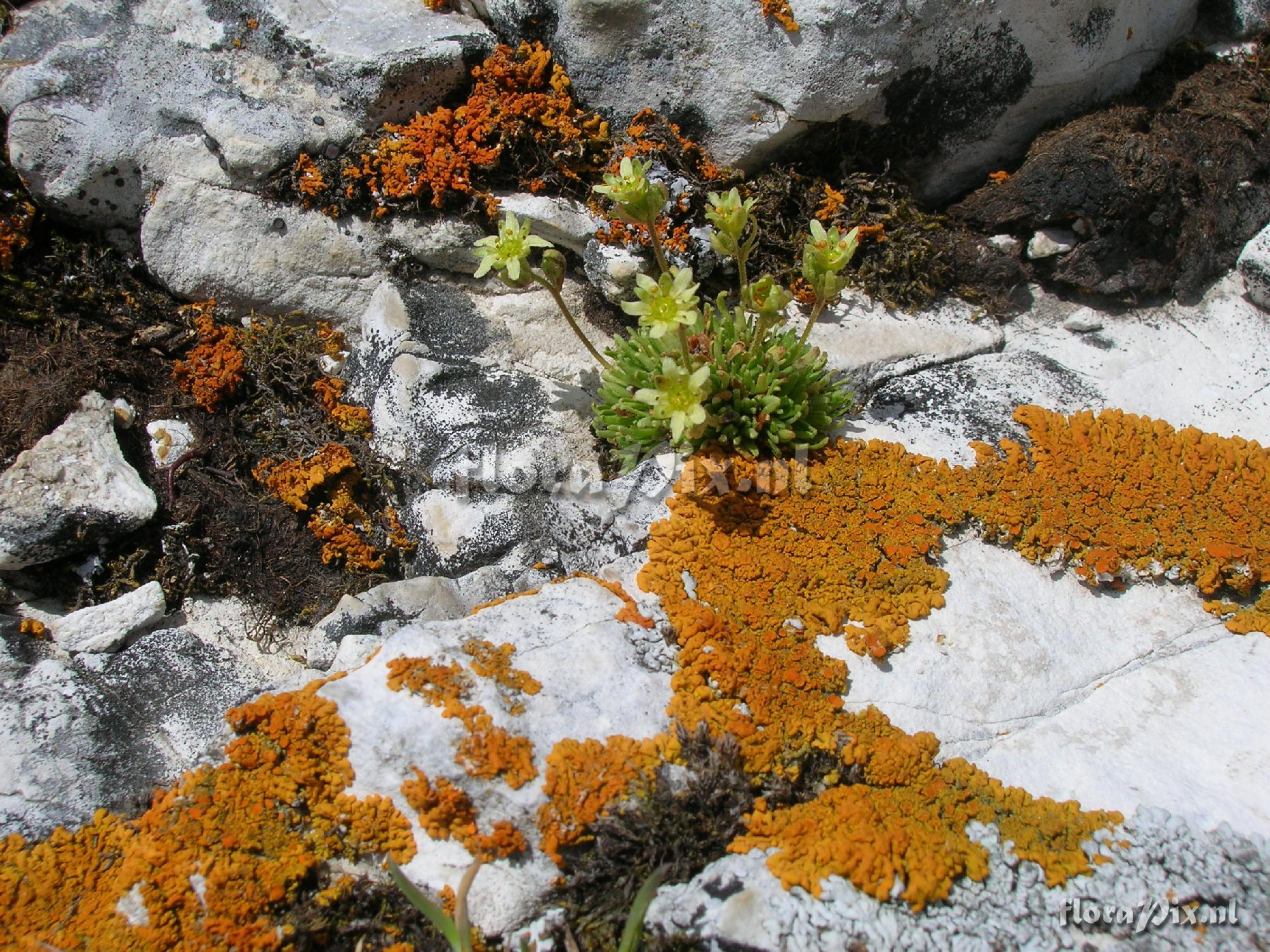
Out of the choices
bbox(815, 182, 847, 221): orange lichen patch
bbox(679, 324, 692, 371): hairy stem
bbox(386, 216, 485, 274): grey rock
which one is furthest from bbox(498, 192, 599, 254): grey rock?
bbox(679, 324, 692, 371): hairy stem

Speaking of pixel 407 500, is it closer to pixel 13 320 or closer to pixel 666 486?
pixel 666 486

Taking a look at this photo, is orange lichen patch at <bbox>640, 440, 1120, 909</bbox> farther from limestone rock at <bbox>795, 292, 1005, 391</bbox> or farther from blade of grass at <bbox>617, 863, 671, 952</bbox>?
limestone rock at <bbox>795, 292, 1005, 391</bbox>

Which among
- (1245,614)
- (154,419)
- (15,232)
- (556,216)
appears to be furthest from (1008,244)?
(15,232)

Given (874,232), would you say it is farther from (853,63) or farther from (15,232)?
(15,232)

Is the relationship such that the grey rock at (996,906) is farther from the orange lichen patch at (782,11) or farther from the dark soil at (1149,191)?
the orange lichen patch at (782,11)

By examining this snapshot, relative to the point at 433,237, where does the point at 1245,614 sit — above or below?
below

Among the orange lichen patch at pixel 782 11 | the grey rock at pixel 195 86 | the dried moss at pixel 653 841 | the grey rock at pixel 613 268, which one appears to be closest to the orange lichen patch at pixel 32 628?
the grey rock at pixel 195 86

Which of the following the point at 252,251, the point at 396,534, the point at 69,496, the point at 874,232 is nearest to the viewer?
the point at 69,496

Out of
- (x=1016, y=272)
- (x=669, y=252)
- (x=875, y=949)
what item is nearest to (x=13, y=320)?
(x=669, y=252)
